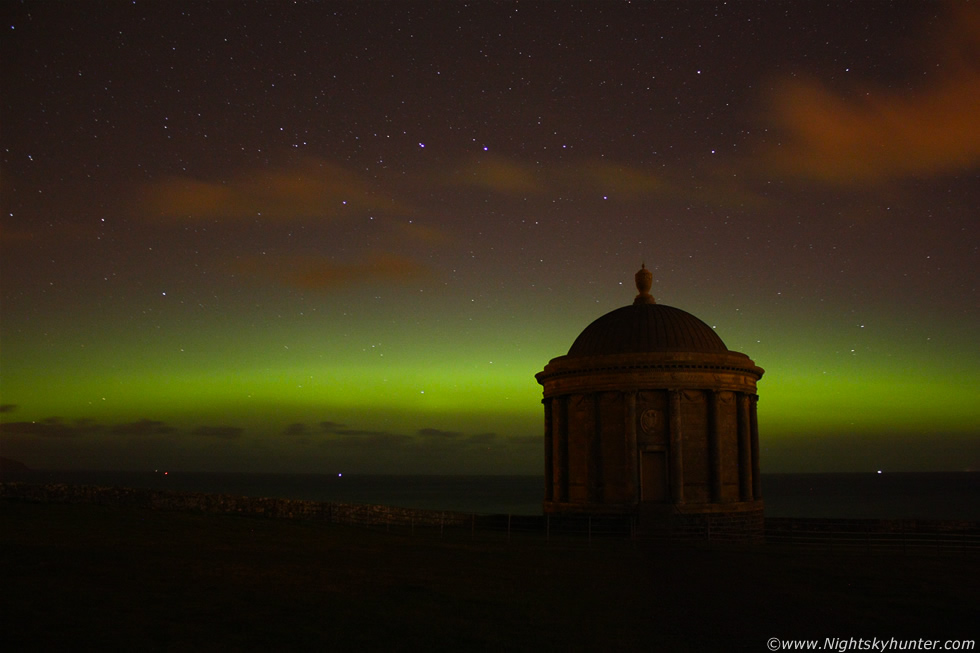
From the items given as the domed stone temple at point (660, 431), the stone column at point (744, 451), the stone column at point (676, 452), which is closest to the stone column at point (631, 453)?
the domed stone temple at point (660, 431)

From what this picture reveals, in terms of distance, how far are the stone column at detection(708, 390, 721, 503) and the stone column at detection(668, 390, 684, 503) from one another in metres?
1.19

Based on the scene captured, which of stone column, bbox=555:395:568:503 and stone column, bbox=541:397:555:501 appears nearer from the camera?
stone column, bbox=555:395:568:503

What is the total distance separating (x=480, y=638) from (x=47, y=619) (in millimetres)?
6311

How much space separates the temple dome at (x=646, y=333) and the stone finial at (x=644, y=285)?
0.99 m

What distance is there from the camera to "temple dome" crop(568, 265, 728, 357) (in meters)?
34.6

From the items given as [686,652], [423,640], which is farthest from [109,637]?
[686,652]

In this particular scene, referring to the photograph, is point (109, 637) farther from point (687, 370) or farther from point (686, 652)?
point (687, 370)

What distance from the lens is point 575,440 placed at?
35.3 metres

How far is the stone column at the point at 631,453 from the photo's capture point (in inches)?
1300

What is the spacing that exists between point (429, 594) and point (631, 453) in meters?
19.0

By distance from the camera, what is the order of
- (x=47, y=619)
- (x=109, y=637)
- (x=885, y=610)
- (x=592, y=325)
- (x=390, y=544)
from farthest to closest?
1. (x=592, y=325)
2. (x=390, y=544)
3. (x=885, y=610)
4. (x=47, y=619)
5. (x=109, y=637)

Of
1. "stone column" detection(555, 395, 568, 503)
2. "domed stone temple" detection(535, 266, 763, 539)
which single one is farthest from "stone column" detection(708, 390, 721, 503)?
"stone column" detection(555, 395, 568, 503)

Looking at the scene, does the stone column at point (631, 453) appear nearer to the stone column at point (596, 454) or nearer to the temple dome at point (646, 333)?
the stone column at point (596, 454)

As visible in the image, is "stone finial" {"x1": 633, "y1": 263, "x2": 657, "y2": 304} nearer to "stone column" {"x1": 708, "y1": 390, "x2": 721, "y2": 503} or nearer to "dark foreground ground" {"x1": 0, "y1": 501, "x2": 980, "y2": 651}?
"stone column" {"x1": 708, "y1": 390, "x2": 721, "y2": 503}
